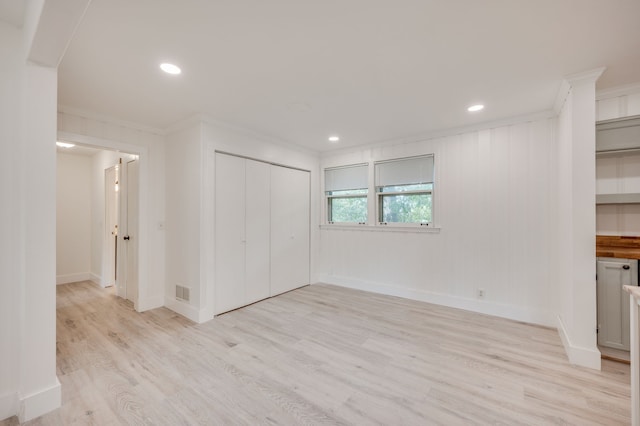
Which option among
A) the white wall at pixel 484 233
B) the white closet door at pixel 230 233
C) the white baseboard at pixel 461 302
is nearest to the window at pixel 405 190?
the white wall at pixel 484 233

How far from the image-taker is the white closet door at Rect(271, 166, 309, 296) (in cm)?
443

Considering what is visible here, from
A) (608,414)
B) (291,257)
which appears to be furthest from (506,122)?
(291,257)

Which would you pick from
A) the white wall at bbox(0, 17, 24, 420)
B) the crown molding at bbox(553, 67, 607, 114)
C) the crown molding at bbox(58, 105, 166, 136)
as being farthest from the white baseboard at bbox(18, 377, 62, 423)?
the crown molding at bbox(553, 67, 607, 114)

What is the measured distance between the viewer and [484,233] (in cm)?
361

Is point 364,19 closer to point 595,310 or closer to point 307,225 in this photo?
point 595,310

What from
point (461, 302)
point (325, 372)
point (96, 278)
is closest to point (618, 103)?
point (461, 302)

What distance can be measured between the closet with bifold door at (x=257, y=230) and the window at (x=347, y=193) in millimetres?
501

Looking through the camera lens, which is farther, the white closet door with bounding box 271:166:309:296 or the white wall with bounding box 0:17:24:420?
the white closet door with bounding box 271:166:309:296

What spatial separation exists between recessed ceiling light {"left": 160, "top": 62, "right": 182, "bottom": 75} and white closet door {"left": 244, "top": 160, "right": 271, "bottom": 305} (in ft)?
5.53

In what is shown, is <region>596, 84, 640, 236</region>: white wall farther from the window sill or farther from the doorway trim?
the doorway trim

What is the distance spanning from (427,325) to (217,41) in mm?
3565

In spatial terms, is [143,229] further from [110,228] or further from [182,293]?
[110,228]

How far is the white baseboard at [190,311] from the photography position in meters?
3.32

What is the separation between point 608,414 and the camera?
180cm
